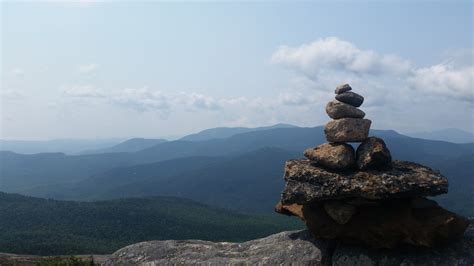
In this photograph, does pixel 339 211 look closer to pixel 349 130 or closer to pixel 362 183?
pixel 362 183

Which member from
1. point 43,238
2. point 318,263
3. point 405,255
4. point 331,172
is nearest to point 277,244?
point 318,263

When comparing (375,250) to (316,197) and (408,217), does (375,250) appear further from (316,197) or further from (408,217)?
(316,197)

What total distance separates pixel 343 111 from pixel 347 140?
1.87 metres

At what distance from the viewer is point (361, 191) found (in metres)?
24.7

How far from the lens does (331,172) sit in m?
26.7

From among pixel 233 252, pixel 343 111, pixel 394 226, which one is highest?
pixel 343 111

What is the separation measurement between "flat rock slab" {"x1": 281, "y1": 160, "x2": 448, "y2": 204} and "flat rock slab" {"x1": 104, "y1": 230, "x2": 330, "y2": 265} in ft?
9.30

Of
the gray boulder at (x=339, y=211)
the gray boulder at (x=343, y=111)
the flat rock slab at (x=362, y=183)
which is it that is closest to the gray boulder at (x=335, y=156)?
the flat rock slab at (x=362, y=183)

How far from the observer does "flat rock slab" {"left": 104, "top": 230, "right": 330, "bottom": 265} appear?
27.1m

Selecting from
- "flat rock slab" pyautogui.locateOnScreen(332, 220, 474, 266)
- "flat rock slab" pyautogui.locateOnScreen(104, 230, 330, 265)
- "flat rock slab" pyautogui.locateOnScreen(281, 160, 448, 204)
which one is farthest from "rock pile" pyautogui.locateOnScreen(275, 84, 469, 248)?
"flat rock slab" pyautogui.locateOnScreen(104, 230, 330, 265)

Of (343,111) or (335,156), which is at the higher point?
(343,111)

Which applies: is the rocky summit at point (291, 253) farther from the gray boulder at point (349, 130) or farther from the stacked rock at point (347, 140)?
the gray boulder at point (349, 130)

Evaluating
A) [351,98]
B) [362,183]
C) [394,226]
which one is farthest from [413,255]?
[351,98]

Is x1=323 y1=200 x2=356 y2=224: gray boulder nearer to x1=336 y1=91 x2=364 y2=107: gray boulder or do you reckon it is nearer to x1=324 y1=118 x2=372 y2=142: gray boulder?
x1=324 y1=118 x2=372 y2=142: gray boulder
